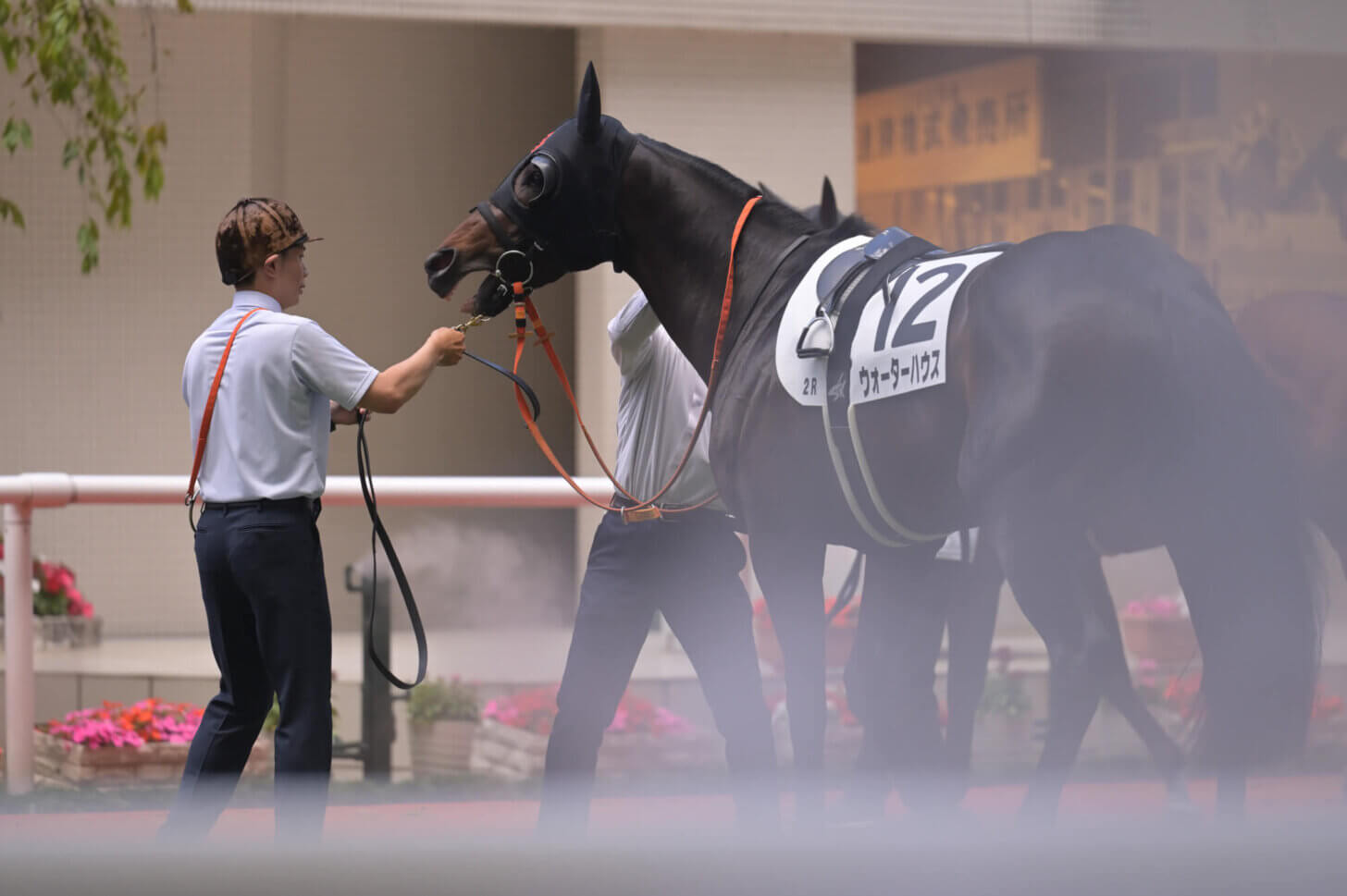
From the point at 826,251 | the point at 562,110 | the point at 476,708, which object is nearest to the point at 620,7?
the point at 562,110

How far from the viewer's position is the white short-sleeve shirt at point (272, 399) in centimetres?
268

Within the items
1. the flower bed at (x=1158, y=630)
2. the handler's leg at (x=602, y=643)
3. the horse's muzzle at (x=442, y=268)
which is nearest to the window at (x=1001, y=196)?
the flower bed at (x=1158, y=630)

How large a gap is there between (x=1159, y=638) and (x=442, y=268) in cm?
388

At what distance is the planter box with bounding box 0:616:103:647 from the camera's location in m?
5.46

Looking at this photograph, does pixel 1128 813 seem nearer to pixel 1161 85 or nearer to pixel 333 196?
pixel 1161 85

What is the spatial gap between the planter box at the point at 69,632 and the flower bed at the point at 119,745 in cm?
70

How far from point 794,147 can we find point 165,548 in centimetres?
417

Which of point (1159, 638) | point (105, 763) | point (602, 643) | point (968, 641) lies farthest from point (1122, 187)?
point (1159, 638)

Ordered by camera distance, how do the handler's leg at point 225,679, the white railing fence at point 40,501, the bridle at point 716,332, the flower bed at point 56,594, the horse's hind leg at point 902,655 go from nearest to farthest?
1. the handler's leg at point 225,679
2. the bridle at point 716,332
3. the horse's hind leg at point 902,655
4. the white railing fence at point 40,501
5. the flower bed at point 56,594

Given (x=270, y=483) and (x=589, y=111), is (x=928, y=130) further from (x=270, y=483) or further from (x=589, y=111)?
(x=270, y=483)

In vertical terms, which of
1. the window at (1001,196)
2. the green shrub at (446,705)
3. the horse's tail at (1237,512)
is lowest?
the green shrub at (446,705)

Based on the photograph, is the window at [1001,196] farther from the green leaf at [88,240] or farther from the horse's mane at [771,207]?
the horse's mane at [771,207]

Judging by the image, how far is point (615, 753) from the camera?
479 cm

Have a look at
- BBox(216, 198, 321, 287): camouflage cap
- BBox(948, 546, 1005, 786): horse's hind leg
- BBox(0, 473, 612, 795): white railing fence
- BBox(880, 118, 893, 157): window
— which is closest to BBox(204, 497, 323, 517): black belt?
BBox(216, 198, 321, 287): camouflage cap
